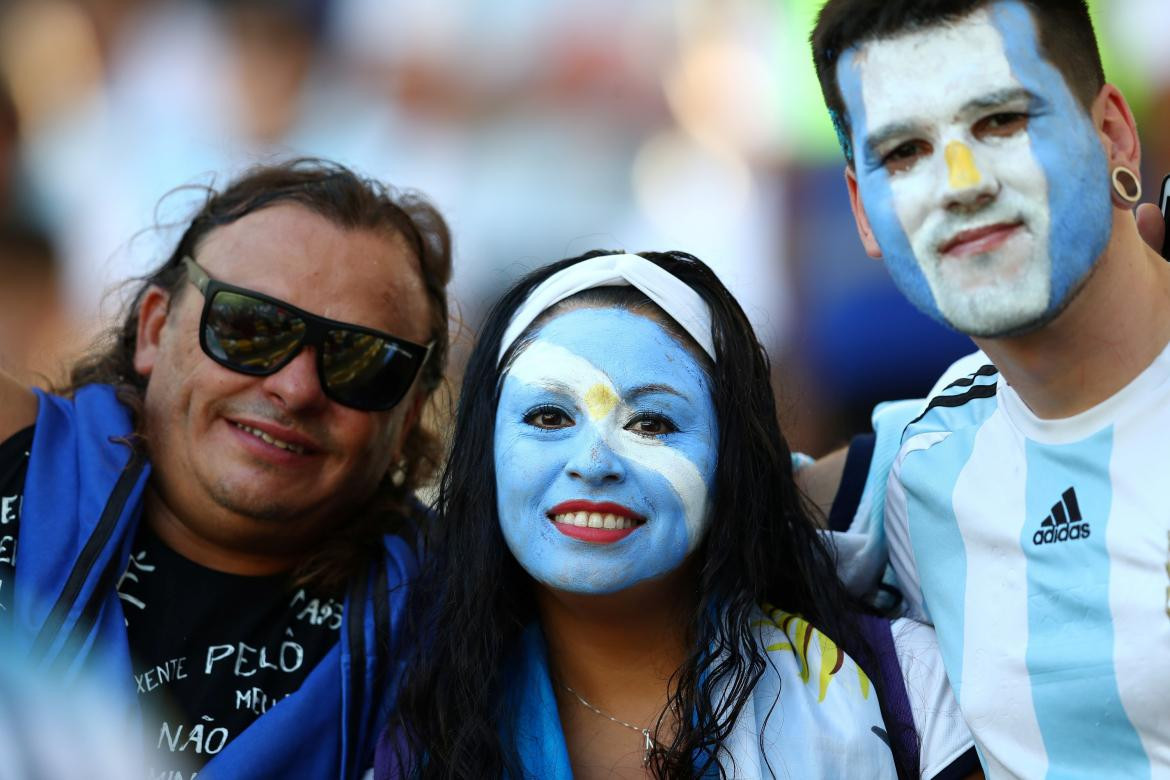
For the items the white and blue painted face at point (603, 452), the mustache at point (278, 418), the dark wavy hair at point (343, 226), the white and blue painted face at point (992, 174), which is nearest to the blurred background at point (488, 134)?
the dark wavy hair at point (343, 226)

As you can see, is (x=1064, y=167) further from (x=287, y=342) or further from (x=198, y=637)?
(x=198, y=637)

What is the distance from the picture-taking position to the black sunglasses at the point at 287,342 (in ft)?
8.98

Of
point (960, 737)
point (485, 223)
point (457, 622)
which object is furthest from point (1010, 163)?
point (485, 223)

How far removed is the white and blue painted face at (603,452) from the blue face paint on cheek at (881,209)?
444mm

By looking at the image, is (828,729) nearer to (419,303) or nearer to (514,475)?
(514,475)

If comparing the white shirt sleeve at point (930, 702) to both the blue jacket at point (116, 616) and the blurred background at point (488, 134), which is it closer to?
the blue jacket at point (116, 616)

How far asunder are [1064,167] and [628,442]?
2.80 ft

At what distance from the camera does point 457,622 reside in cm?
235

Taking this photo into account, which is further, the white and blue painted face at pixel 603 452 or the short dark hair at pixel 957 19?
the white and blue painted face at pixel 603 452

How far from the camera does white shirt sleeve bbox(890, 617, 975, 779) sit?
2.07m

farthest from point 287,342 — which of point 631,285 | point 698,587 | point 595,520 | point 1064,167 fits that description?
point 1064,167

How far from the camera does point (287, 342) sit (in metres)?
2.74

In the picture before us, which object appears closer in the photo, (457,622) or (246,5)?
(457,622)

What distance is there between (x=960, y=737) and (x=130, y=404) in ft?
6.39
